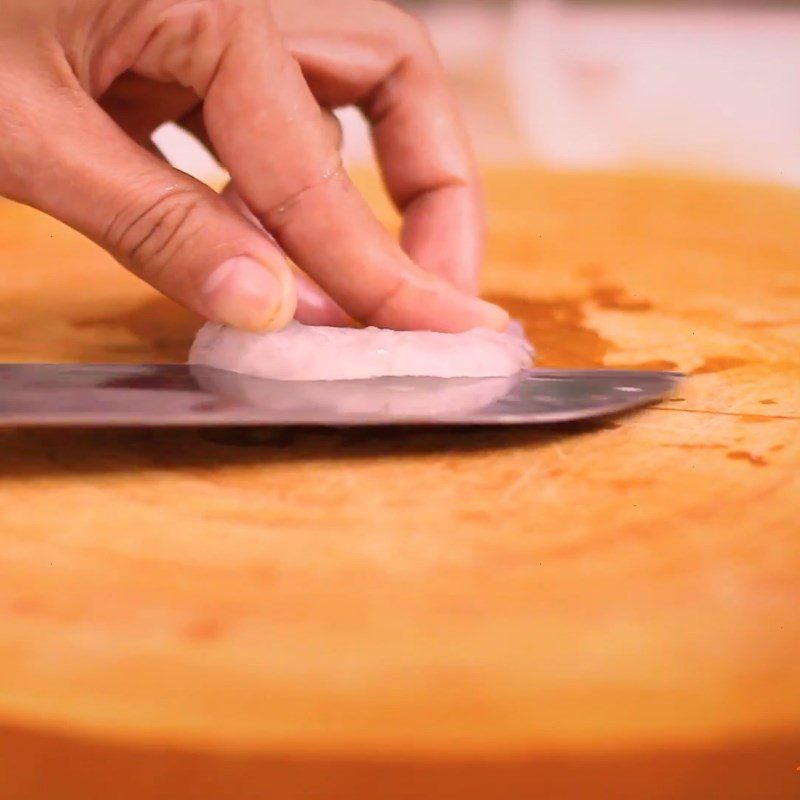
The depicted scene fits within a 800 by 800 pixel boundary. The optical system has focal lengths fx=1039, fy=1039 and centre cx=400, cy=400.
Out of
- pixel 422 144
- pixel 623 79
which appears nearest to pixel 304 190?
pixel 422 144

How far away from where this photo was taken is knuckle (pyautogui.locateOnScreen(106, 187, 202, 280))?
0.69 meters

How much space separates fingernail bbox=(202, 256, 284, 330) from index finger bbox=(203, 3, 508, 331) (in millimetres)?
95

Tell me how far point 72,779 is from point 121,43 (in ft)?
1.76

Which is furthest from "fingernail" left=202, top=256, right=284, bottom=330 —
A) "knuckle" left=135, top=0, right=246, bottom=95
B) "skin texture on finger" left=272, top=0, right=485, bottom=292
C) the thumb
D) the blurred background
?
the blurred background

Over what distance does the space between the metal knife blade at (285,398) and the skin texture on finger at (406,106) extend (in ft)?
1.00

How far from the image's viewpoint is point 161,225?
2.26ft

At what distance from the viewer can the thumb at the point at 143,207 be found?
2.21 feet

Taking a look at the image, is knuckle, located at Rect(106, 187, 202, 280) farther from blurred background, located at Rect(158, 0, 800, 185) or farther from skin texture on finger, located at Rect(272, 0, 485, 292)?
blurred background, located at Rect(158, 0, 800, 185)

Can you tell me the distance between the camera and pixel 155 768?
16.1 inches

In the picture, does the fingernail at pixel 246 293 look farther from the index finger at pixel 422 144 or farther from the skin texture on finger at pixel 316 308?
the index finger at pixel 422 144

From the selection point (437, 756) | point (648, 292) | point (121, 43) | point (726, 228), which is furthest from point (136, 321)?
point (726, 228)

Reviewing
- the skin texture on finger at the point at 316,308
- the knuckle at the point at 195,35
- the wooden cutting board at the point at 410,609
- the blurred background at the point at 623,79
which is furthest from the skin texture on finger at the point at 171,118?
the blurred background at the point at 623,79

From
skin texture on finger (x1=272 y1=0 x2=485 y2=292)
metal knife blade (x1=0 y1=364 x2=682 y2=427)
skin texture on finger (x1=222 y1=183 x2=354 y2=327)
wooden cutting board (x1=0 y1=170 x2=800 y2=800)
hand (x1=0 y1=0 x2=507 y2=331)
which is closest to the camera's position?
wooden cutting board (x1=0 y1=170 x2=800 y2=800)

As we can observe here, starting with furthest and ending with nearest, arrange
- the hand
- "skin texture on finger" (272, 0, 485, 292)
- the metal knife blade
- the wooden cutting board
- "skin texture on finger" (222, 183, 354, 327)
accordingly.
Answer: "skin texture on finger" (272, 0, 485, 292) < "skin texture on finger" (222, 183, 354, 327) < the hand < the metal knife blade < the wooden cutting board
